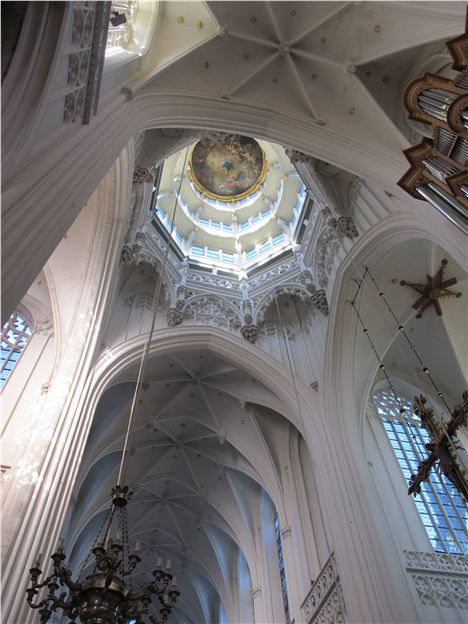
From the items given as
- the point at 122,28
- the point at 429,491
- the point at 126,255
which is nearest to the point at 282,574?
the point at 429,491

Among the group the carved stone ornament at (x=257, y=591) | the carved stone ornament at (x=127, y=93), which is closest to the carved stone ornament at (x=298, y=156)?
the carved stone ornament at (x=127, y=93)

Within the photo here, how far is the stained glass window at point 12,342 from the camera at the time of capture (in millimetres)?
11570

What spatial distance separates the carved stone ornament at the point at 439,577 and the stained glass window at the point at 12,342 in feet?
31.0

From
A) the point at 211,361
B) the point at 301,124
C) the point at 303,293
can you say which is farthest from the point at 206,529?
the point at 301,124

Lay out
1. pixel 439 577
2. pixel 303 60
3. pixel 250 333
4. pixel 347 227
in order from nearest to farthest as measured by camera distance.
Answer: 1. pixel 439 577
2. pixel 303 60
3. pixel 347 227
4. pixel 250 333

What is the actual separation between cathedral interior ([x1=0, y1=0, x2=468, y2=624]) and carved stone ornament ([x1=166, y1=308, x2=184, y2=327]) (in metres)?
0.12

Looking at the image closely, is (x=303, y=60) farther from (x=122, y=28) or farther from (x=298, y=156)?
(x=122, y=28)

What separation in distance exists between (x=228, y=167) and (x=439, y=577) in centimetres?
1452

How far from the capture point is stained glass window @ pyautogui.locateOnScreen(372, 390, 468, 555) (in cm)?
1113

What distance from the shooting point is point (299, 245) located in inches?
629

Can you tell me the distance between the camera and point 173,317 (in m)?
14.6

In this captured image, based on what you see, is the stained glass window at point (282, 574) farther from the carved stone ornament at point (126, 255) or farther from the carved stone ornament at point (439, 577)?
the carved stone ornament at point (126, 255)

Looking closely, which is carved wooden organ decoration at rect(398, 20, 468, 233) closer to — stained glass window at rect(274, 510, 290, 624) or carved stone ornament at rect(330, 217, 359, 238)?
carved stone ornament at rect(330, 217, 359, 238)

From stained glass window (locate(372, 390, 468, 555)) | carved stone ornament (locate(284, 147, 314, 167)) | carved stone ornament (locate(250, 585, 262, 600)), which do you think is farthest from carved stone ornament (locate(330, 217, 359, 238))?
carved stone ornament (locate(250, 585, 262, 600))
